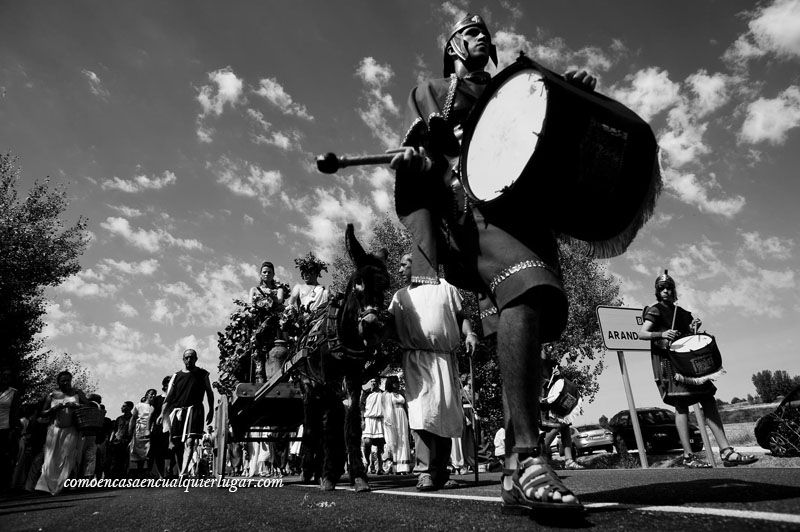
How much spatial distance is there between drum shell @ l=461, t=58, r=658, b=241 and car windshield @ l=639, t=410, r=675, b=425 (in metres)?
17.9

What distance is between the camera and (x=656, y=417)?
1777cm

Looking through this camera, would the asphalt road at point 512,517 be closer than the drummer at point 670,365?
Yes

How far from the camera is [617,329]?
8.29 meters

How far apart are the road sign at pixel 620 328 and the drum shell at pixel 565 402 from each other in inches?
41.8

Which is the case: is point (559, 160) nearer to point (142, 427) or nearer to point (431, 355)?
point (431, 355)

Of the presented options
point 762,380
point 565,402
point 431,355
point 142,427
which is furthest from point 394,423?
point 762,380

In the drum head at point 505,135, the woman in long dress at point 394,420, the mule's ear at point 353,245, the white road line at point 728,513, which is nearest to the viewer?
the white road line at point 728,513

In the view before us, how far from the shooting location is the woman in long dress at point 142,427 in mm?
11852

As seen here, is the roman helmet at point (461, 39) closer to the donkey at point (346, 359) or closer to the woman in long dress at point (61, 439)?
the donkey at point (346, 359)

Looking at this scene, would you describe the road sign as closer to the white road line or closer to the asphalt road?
the asphalt road

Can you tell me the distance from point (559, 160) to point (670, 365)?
194 inches

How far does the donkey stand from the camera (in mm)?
4703

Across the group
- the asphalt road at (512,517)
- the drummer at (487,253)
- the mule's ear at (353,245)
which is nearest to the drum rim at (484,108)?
the drummer at (487,253)

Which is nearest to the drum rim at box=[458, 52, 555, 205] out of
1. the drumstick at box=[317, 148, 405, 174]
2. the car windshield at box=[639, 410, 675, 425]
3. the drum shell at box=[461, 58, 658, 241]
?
the drum shell at box=[461, 58, 658, 241]
